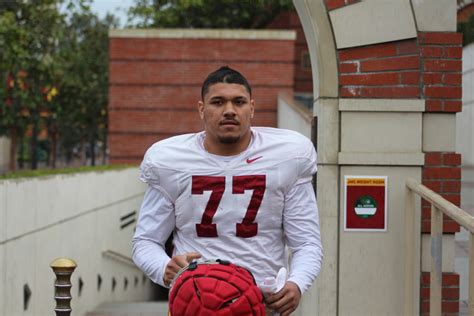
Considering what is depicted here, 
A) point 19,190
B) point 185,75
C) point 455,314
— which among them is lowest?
point 455,314

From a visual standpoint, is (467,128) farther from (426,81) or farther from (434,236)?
(434,236)

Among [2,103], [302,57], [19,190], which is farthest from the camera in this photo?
[302,57]

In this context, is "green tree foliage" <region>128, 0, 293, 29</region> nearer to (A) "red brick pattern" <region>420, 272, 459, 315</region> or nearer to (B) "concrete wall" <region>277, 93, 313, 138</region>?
(B) "concrete wall" <region>277, 93, 313, 138</region>

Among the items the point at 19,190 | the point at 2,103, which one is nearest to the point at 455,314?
the point at 19,190

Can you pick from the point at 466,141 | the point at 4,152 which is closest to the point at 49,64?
the point at 466,141

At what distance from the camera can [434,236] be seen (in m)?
5.48

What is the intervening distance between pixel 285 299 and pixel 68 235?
8.84 m

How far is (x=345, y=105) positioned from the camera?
6.36 m

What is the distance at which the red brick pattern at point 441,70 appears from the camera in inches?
247

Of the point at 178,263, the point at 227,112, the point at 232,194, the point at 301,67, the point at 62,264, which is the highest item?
the point at 301,67

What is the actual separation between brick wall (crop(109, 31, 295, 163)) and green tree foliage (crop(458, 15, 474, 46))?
13722 mm

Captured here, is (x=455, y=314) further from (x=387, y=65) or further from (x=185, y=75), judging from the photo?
(x=185, y=75)

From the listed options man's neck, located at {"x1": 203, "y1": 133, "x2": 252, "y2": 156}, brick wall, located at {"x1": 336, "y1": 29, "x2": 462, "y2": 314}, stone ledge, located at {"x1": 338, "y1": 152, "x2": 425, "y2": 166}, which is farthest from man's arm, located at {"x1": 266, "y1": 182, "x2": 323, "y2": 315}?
brick wall, located at {"x1": 336, "y1": 29, "x2": 462, "y2": 314}

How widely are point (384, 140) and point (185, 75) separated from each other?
51.8 feet
